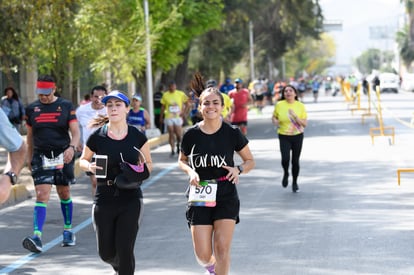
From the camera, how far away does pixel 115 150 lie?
7.51 metres

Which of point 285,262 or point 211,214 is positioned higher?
point 211,214

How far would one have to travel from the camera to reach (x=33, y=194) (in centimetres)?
1659

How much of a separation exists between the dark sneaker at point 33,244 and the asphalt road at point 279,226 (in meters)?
0.08

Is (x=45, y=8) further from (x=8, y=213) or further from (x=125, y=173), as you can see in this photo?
(x=125, y=173)

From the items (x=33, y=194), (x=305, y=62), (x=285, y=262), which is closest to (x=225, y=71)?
(x=33, y=194)

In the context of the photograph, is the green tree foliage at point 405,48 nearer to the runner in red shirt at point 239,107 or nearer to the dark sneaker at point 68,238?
the runner in red shirt at point 239,107

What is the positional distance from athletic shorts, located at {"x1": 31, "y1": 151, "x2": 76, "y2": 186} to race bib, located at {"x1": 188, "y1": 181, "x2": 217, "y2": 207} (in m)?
3.37

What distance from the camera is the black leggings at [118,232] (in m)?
7.25

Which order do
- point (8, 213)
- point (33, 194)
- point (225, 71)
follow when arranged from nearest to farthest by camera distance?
point (8, 213) → point (33, 194) → point (225, 71)

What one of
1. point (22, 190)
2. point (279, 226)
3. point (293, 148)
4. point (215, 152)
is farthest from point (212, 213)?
point (22, 190)

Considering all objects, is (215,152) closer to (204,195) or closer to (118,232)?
(204,195)

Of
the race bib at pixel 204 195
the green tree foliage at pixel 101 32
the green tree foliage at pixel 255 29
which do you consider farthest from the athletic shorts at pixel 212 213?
the green tree foliage at pixel 255 29

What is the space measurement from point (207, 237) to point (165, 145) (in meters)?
20.4

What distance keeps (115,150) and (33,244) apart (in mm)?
3093
